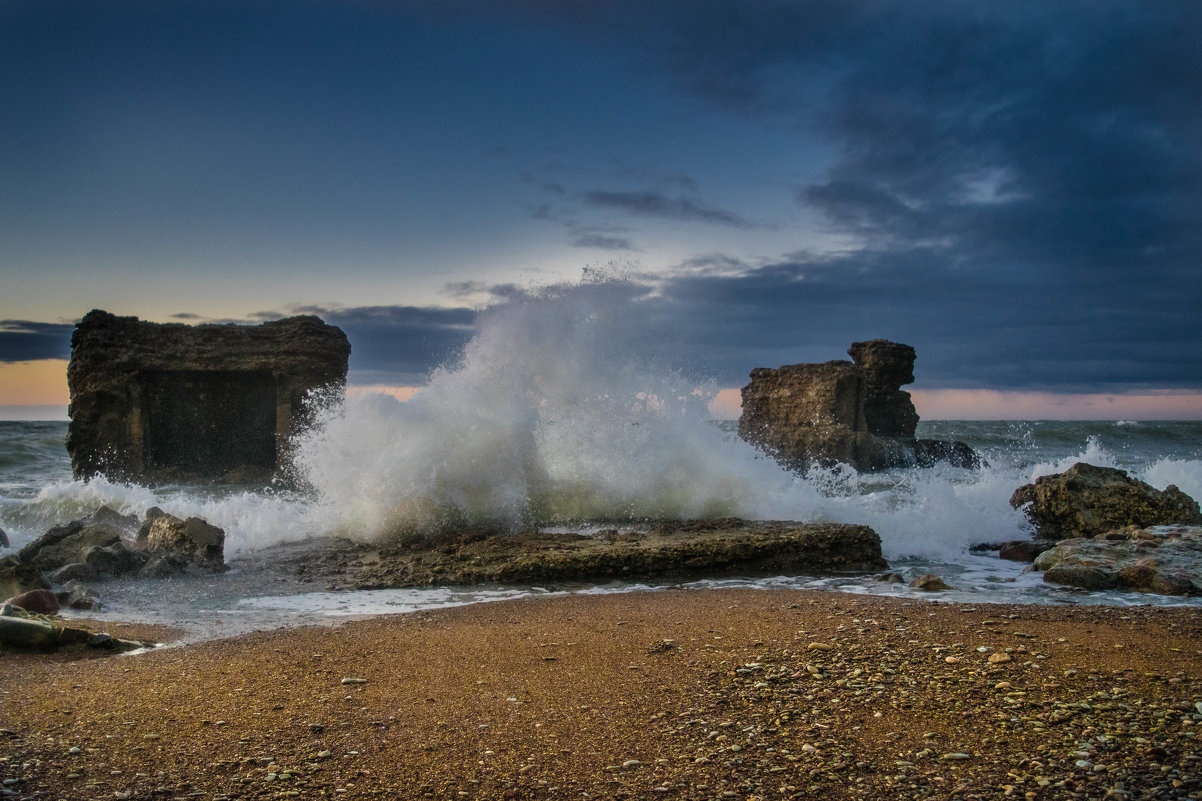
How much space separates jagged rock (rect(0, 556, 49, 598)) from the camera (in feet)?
18.9

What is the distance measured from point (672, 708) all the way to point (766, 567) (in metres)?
3.52

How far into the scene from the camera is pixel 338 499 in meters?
8.32

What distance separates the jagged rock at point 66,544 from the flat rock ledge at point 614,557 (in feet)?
6.01

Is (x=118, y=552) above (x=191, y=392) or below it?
below

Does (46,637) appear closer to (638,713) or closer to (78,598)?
(78,598)

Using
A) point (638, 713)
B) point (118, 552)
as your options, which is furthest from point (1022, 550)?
point (118, 552)

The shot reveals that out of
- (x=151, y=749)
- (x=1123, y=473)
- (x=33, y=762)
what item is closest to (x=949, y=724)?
(x=151, y=749)

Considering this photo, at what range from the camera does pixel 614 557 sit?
6266mm

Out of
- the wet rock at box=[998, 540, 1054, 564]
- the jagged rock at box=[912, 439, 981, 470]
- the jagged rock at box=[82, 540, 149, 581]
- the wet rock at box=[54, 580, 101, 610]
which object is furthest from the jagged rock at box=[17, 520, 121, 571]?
the jagged rock at box=[912, 439, 981, 470]

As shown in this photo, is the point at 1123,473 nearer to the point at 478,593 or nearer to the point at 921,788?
the point at 478,593

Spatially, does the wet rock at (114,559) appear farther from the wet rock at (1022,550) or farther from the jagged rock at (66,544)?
the wet rock at (1022,550)

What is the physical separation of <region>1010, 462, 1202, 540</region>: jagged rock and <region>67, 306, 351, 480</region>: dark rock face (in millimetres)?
11587

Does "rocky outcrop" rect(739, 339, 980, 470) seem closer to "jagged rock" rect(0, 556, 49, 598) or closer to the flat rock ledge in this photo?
the flat rock ledge

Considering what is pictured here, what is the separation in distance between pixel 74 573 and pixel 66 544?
98cm
